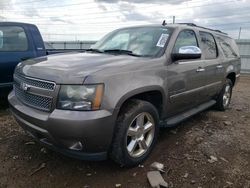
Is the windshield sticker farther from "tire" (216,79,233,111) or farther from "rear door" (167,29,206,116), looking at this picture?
"tire" (216,79,233,111)

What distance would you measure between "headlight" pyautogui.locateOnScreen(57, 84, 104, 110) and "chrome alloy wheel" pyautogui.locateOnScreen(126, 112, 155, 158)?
0.66 m

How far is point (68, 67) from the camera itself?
119 inches

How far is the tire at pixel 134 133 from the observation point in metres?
3.08

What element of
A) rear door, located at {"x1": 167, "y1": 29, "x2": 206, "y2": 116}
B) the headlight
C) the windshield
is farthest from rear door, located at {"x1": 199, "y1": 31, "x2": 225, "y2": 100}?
the headlight

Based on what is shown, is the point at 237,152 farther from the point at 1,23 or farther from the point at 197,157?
the point at 1,23

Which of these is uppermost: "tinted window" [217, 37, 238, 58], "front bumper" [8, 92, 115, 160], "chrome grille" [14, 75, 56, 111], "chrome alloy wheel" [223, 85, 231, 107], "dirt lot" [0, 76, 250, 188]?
"tinted window" [217, 37, 238, 58]

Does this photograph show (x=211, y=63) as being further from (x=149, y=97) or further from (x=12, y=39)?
(x=12, y=39)

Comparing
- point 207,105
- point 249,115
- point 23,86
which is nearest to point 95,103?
point 23,86

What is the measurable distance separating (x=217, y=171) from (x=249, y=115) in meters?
3.18

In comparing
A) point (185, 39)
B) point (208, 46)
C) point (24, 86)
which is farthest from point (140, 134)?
point (208, 46)

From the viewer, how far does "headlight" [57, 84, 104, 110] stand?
275 cm

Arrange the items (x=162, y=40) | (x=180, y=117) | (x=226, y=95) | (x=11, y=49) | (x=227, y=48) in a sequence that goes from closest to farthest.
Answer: (x=162, y=40) → (x=180, y=117) → (x=11, y=49) → (x=227, y=48) → (x=226, y=95)

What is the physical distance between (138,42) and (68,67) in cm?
142

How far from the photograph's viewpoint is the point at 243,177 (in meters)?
3.31
